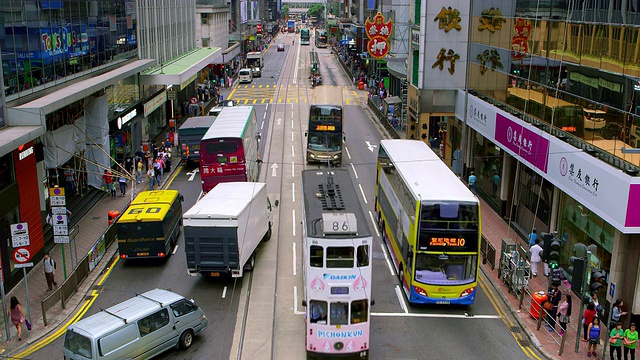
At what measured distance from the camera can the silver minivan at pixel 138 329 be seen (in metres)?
16.1

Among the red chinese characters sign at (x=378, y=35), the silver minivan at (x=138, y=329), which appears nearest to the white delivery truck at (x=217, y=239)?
the silver minivan at (x=138, y=329)

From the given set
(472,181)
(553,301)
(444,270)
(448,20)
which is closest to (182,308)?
(444,270)

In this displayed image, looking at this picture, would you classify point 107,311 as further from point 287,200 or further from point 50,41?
point 287,200

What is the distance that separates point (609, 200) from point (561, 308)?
352 cm

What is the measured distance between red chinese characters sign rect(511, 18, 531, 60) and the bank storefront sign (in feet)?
8.78

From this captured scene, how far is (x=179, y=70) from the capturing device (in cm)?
4888

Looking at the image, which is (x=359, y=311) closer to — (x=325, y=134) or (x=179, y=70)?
(x=325, y=134)

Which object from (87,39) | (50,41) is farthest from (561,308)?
(87,39)

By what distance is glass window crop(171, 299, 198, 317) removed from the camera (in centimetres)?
1808

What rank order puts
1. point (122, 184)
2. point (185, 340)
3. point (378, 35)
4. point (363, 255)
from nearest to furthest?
point (363, 255)
point (185, 340)
point (122, 184)
point (378, 35)

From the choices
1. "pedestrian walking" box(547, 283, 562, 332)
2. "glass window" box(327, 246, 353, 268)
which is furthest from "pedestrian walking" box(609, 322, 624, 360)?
"glass window" box(327, 246, 353, 268)

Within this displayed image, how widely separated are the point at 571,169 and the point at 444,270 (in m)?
5.85

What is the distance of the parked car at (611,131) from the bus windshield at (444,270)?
594cm

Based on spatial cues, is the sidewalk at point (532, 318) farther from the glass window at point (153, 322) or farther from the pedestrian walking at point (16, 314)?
the pedestrian walking at point (16, 314)
